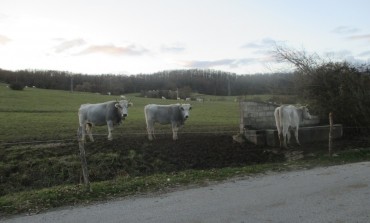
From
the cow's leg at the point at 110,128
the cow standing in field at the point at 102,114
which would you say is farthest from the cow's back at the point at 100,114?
the cow's leg at the point at 110,128

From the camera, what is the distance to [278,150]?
20.4 metres

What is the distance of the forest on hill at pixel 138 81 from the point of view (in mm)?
108562

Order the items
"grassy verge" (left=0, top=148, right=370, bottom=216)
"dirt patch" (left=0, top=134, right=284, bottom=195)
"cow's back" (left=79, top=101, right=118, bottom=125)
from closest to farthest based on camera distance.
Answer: "grassy verge" (left=0, top=148, right=370, bottom=216)
"dirt patch" (left=0, top=134, right=284, bottom=195)
"cow's back" (left=79, top=101, right=118, bottom=125)

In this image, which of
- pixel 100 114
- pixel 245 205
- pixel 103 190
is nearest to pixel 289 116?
pixel 100 114

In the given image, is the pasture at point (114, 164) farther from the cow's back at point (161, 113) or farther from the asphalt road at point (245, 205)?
the asphalt road at point (245, 205)

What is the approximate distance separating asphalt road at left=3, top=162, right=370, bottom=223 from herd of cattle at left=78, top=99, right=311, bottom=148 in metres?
9.65

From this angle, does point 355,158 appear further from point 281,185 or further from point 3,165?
point 3,165

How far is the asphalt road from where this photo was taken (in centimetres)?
819

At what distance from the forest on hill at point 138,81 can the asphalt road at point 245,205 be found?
296 feet

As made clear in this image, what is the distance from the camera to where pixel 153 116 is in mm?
22656

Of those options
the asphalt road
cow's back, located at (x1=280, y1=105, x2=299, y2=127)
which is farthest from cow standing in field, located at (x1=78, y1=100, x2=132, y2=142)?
the asphalt road

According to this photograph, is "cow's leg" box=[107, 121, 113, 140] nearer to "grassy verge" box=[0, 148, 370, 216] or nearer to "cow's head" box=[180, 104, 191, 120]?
"cow's head" box=[180, 104, 191, 120]

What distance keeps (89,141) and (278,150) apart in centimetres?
863

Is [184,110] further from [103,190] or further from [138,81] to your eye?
[138,81]
